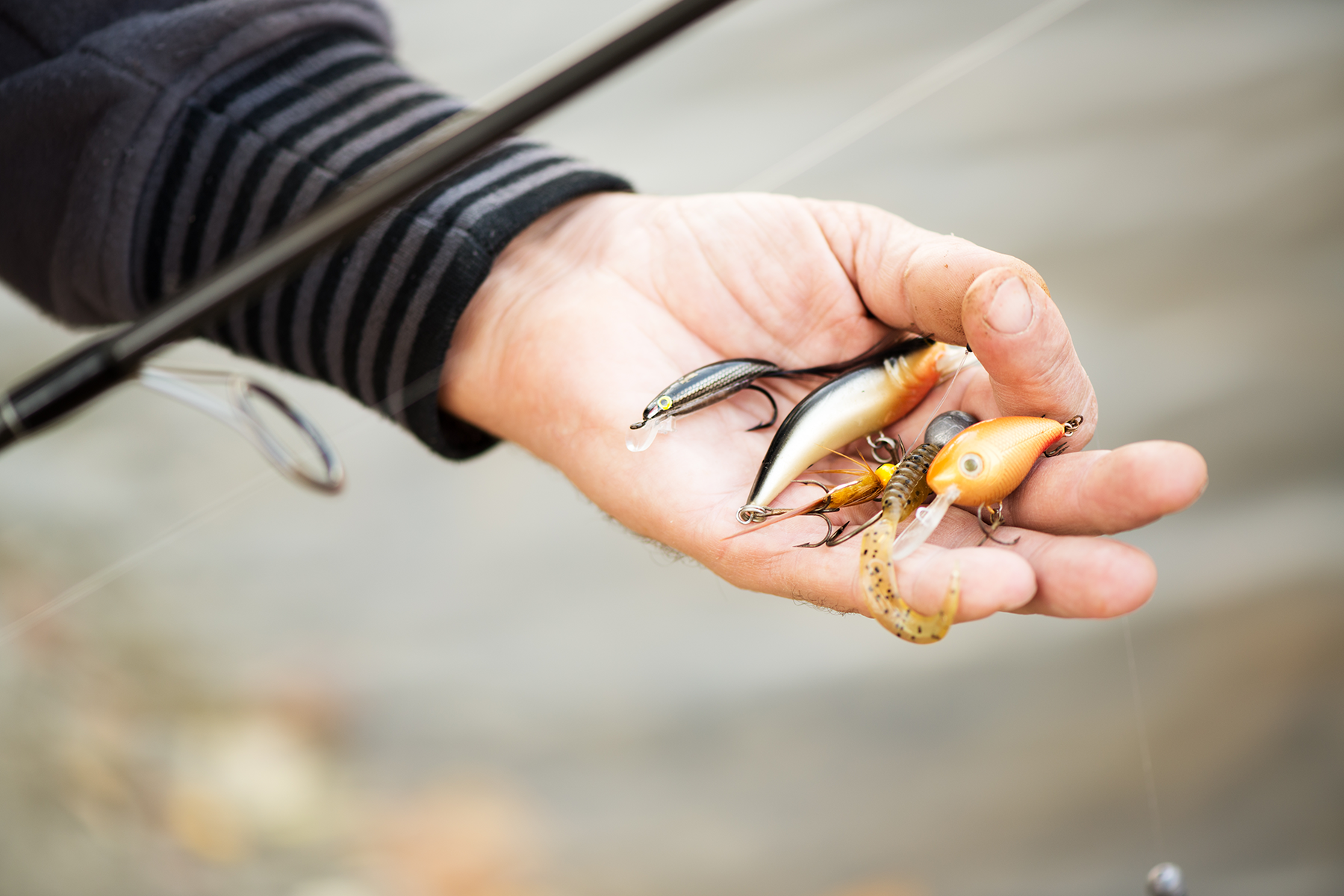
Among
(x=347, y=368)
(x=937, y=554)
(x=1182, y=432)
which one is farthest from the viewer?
(x=347, y=368)

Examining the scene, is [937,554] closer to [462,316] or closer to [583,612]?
[583,612]

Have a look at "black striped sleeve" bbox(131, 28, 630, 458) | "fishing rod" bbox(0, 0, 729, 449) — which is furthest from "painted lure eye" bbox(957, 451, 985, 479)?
"black striped sleeve" bbox(131, 28, 630, 458)

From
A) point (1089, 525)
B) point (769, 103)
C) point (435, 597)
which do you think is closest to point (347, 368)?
point (435, 597)

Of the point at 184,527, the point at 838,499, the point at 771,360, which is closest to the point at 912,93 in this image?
the point at 771,360

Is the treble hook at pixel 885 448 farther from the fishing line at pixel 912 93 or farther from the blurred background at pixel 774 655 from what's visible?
the fishing line at pixel 912 93

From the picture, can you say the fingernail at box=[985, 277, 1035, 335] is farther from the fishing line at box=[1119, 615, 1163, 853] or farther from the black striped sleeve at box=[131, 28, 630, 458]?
the black striped sleeve at box=[131, 28, 630, 458]

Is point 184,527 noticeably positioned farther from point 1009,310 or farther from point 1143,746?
point 1143,746

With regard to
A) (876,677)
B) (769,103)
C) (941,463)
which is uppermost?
(769,103)
